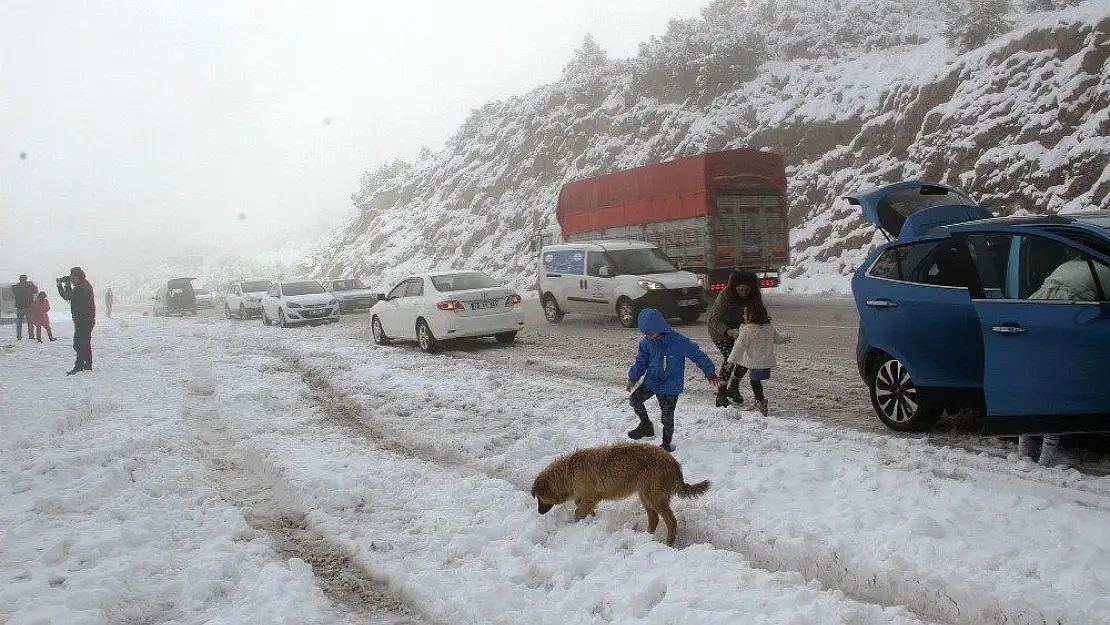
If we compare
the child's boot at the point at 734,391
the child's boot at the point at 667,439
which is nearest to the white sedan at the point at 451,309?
the child's boot at the point at 734,391

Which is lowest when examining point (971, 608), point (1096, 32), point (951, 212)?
point (971, 608)

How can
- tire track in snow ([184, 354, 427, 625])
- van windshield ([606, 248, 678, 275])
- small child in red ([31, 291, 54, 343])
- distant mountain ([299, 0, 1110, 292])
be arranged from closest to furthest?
tire track in snow ([184, 354, 427, 625])
van windshield ([606, 248, 678, 275])
small child in red ([31, 291, 54, 343])
distant mountain ([299, 0, 1110, 292])

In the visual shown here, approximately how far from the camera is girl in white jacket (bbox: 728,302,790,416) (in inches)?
262

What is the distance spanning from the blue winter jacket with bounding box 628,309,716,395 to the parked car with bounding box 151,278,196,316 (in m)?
37.7

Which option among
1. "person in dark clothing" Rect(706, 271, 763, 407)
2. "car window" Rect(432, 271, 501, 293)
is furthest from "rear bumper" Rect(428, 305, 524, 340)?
"person in dark clothing" Rect(706, 271, 763, 407)

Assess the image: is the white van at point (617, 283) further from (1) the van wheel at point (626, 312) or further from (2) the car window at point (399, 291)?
(2) the car window at point (399, 291)

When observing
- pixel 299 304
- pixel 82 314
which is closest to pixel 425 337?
pixel 82 314

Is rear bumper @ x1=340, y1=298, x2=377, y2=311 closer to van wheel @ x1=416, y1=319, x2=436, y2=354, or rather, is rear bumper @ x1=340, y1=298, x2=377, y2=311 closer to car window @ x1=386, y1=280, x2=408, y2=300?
car window @ x1=386, y1=280, x2=408, y2=300

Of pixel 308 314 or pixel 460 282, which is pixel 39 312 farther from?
pixel 460 282

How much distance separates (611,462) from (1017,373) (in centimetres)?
280

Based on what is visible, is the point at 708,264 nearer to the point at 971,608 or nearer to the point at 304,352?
the point at 304,352

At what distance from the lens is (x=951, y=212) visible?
700 cm

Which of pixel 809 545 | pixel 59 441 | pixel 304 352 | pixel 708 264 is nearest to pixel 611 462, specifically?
pixel 809 545

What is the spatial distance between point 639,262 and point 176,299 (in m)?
31.5
